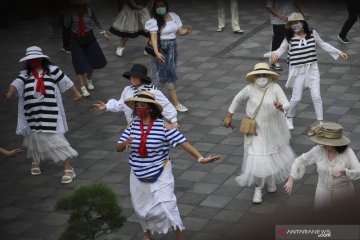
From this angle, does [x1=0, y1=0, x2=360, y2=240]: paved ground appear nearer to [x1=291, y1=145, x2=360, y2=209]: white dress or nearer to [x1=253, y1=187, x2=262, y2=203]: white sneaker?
[x1=253, y1=187, x2=262, y2=203]: white sneaker

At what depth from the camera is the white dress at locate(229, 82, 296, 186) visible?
7.43 meters

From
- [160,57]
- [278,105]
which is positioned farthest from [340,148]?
[160,57]

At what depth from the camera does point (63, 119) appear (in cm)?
859

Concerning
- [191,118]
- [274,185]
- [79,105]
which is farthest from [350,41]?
[274,185]

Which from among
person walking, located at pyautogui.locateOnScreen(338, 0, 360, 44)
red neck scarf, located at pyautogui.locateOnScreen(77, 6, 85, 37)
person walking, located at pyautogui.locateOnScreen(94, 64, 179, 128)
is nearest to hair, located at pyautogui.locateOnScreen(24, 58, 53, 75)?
person walking, located at pyautogui.locateOnScreen(94, 64, 179, 128)

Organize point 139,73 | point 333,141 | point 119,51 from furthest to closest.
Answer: point 119,51
point 139,73
point 333,141

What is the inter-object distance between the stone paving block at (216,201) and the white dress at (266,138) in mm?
419

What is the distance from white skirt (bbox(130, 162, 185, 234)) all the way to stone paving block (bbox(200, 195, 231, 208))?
4.03ft

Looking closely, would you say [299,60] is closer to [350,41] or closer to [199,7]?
[350,41]

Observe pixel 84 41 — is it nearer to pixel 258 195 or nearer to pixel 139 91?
pixel 139 91

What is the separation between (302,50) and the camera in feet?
30.3

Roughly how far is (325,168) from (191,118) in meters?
4.55

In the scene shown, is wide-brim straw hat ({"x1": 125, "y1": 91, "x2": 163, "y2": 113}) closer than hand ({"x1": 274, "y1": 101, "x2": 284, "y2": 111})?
Yes

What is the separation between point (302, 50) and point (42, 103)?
3651 millimetres
